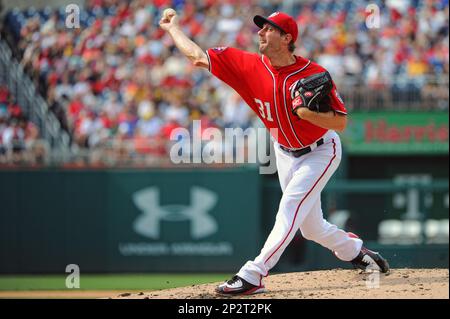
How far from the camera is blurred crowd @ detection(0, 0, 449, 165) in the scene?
1435cm

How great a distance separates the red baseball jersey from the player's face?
14cm

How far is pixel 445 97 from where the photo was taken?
14.2 m

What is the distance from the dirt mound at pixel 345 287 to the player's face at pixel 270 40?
1696mm

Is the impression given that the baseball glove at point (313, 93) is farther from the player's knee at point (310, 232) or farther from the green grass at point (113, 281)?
the green grass at point (113, 281)

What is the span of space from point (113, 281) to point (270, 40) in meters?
7.59

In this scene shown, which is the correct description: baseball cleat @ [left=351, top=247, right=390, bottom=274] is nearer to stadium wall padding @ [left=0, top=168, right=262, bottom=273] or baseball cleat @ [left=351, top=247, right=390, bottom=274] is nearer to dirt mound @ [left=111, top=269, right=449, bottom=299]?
dirt mound @ [left=111, top=269, right=449, bottom=299]

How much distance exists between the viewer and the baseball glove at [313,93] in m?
5.71

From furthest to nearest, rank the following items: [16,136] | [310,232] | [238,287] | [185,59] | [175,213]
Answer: [185,59], [16,136], [175,213], [310,232], [238,287]

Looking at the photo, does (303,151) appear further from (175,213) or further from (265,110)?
(175,213)

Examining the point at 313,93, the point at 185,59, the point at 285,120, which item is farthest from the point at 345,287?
the point at 185,59

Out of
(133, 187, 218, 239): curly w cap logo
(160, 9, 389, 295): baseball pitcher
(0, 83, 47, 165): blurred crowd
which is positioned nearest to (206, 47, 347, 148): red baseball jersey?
(160, 9, 389, 295): baseball pitcher

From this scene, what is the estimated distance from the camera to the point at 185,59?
610 inches

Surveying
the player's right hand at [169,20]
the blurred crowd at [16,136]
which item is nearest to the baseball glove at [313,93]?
the player's right hand at [169,20]

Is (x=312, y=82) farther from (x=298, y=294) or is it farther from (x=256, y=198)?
(x=256, y=198)
